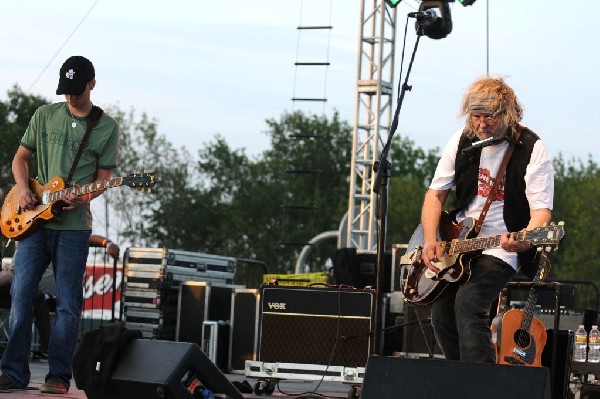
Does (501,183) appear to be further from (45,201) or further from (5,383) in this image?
(5,383)

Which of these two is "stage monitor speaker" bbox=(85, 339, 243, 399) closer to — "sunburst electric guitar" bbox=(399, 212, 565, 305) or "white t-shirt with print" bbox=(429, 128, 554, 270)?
"sunburst electric guitar" bbox=(399, 212, 565, 305)

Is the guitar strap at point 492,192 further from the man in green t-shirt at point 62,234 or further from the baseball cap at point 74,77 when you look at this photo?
the baseball cap at point 74,77

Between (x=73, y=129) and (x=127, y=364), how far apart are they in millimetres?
2375

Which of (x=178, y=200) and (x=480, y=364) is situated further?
(x=178, y=200)

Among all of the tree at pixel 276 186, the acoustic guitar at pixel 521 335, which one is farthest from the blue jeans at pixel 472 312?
the tree at pixel 276 186

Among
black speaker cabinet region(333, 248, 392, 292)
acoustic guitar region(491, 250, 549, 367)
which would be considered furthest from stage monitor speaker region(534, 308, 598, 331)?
black speaker cabinet region(333, 248, 392, 292)

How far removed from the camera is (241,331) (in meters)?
11.4

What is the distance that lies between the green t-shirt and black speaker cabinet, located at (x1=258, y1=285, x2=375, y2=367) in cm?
231

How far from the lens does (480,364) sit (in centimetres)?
458

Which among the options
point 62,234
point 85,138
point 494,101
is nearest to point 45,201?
point 62,234

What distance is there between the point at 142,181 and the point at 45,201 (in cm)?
66

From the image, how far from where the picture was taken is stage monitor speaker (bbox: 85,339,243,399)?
5316 mm

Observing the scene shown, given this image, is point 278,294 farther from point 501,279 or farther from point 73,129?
point 501,279

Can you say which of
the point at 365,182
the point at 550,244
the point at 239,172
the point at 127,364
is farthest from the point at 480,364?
the point at 239,172
